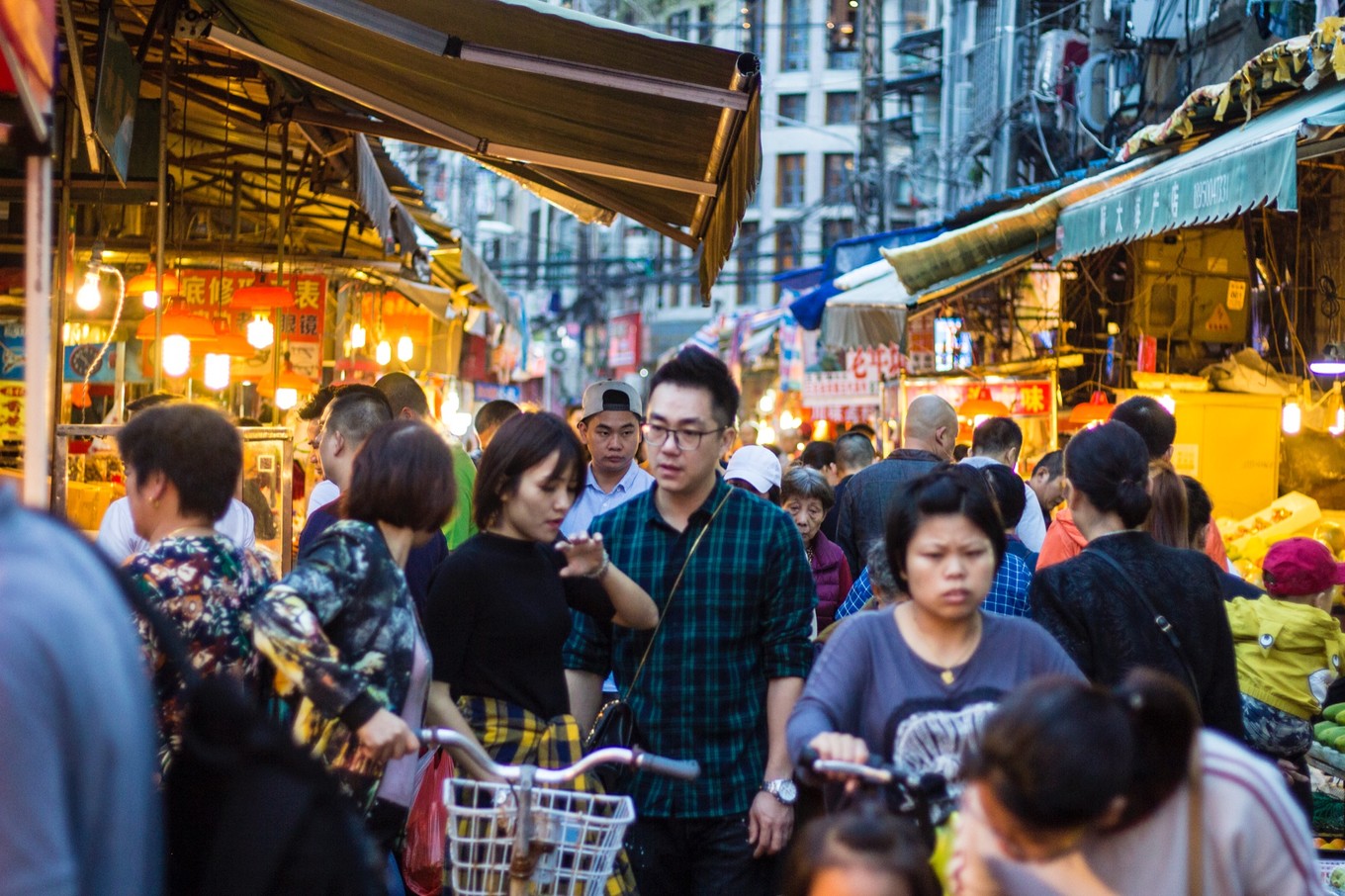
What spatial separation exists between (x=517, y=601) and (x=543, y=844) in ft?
2.91

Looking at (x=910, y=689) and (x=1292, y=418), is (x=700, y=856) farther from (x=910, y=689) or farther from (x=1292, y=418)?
(x=1292, y=418)

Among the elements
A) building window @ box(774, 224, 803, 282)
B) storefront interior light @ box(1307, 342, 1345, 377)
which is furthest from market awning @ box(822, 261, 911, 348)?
building window @ box(774, 224, 803, 282)

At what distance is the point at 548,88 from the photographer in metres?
6.50

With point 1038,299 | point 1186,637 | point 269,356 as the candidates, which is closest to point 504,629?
point 1186,637

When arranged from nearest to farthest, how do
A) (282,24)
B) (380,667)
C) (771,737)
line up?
(380,667) → (771,737) → (282,24)

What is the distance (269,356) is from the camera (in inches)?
478

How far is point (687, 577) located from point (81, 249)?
815 cm

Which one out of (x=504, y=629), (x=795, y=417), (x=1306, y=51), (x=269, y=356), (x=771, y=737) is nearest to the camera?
(x=504, y=629)

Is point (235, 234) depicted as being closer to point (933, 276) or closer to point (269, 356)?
point (269, 356)

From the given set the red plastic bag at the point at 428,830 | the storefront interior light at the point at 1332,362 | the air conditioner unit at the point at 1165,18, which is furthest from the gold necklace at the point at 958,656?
the air conditioner unit at the point at 1165,18

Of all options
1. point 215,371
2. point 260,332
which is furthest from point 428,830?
point 260,332

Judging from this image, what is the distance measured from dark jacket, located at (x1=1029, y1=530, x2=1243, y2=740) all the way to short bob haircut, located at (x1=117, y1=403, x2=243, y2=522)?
2.56 meters

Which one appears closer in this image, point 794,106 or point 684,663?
point 684,663

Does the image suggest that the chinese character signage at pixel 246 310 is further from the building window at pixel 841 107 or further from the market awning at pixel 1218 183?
the building window at pixel 841 107
